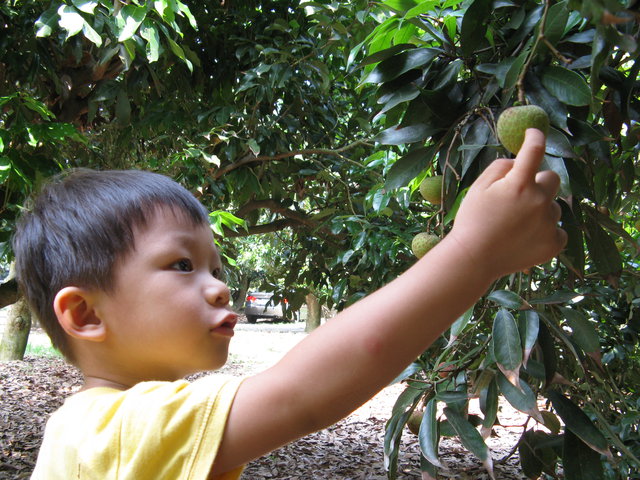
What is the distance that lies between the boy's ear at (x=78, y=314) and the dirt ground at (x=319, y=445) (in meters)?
2.09

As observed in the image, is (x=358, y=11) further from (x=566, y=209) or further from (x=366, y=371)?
(x=366, y=371)

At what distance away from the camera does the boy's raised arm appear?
57 cm

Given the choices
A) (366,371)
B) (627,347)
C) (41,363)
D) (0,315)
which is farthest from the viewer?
(0,315)

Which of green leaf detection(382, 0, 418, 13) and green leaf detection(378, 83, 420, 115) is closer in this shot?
green leaf detection(378, 83, 420, 115)

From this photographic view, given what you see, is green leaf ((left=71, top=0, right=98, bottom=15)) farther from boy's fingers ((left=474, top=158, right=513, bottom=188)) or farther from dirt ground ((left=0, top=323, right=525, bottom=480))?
dirt ground ((left=0, top=323, right=525, bottom=480))

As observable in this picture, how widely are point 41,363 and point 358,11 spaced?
581 centimetres

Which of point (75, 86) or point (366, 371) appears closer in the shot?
point (366, 371)

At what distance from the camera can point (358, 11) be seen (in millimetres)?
2762

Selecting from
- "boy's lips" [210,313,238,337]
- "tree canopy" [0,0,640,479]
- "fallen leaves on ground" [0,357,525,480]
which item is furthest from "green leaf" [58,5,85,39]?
"fallen leaves on ground" [0,357,525,480]

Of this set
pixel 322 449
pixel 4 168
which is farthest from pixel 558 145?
pixel 322 449

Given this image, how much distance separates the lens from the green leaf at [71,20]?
2.00 meters

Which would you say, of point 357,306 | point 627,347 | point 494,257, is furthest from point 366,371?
point 627,347

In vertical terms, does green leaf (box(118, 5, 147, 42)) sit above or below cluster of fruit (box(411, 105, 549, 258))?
above

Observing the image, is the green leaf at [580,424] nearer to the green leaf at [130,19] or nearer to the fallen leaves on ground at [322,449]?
the green leaf at [130,19]
